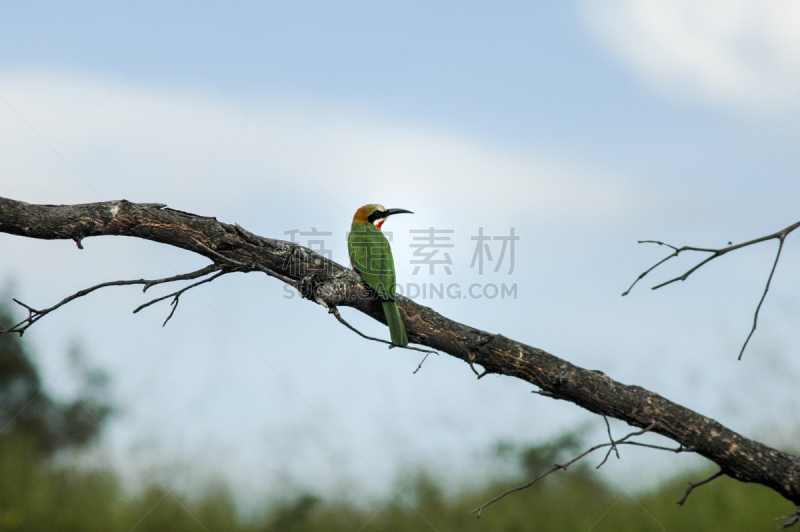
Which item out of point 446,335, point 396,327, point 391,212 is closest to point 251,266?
point 396,327

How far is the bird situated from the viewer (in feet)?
14.4

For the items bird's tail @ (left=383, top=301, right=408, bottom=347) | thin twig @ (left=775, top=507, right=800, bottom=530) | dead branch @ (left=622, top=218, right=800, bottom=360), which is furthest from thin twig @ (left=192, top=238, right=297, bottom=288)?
thin twig @ (left=775, top=507, right=800, bottom=530)

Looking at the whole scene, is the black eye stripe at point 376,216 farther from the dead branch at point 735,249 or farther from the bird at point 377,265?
the dead branch at point 735,249

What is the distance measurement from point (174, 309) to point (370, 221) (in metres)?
3.41

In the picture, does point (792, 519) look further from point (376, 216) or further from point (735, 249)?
point (376, 216)

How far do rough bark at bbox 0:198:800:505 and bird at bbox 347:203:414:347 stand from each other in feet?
0.39

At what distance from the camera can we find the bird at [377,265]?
14.4 ft

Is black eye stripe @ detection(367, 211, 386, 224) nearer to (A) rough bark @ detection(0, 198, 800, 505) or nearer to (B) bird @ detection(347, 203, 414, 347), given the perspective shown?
(B) bird @ detection(347, 203, 414, 347)

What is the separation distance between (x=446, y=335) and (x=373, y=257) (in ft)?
3.95

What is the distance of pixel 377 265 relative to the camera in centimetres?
503

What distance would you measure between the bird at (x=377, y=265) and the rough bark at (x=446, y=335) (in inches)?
4.7

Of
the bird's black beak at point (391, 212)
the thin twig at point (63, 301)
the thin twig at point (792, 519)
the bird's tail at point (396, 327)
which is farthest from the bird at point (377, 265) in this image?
the thin twig at point (792, 519)

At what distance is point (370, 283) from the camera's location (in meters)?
4.68

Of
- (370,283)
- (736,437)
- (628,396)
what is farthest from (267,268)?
(736,437)
